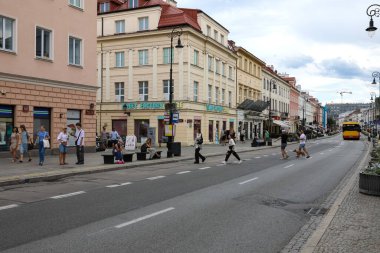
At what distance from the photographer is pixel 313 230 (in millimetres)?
7137

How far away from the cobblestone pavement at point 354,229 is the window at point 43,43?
19.0 meters

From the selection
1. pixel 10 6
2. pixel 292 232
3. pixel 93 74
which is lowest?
pixel 292 232

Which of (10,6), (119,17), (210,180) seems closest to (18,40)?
(10,6)

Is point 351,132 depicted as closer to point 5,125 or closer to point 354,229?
point 5,125

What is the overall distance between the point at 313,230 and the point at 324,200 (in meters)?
3.66

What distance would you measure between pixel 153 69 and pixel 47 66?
20.1m

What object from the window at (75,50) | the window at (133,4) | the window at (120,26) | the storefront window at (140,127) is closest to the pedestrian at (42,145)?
the window at (75,50)

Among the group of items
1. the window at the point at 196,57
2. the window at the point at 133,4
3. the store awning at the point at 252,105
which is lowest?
the store awning at the point at 252,105

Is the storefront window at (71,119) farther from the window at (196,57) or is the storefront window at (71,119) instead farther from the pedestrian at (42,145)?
the window at (196,57)

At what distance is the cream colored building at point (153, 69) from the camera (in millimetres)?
42188

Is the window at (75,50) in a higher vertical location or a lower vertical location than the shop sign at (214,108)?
higher

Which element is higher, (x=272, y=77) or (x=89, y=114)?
(x=272, y=77)

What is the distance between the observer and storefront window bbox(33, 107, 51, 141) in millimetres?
23250

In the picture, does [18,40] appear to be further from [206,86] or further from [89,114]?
[206,86]
